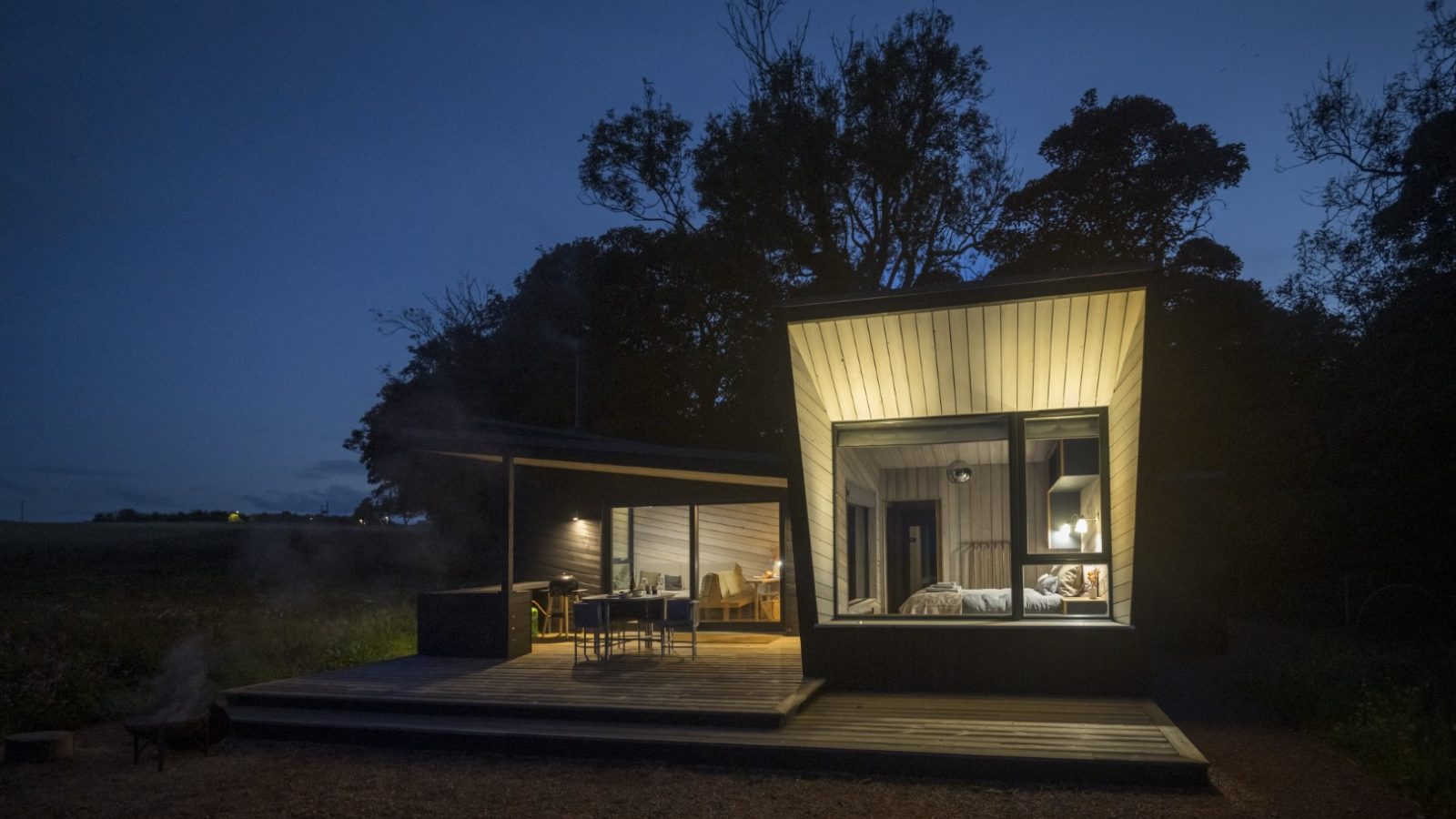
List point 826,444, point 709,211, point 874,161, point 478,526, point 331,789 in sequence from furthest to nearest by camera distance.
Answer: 1. point 478,526
2. point 709,211
3. point 874,161
4. point 826,444
5. point 331,789

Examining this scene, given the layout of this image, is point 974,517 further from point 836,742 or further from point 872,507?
point 836,742

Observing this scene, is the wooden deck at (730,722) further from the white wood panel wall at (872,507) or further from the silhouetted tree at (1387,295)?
the silhouetted tree at (1387,295)

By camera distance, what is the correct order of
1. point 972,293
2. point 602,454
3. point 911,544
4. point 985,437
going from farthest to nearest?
point 911,544 → point 602,454 → point 985,437 → point 972,293

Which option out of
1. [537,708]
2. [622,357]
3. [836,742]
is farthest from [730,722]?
[622,357]

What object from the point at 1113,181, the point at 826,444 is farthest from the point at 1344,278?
the point at 826,444

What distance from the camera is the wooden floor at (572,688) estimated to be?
685 cm

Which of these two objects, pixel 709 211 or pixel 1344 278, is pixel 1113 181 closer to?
pixel 1344 278

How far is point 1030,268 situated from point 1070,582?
9.66 metres

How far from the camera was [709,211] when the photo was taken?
731 inches

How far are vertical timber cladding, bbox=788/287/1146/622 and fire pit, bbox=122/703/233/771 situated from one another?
450 cm

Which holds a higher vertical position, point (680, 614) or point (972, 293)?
point (972, 293)

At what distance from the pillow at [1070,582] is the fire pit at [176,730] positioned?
23.5ft

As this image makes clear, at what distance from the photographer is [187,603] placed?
15.5m

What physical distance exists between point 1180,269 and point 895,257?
5.04m
